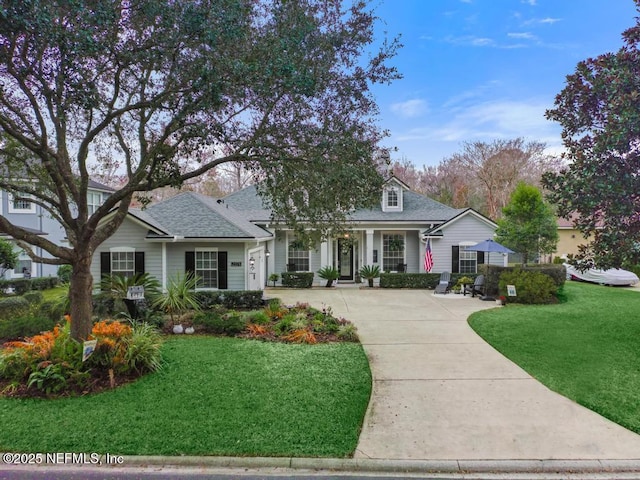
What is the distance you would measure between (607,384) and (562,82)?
18.1ft

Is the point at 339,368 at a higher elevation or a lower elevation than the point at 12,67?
lower

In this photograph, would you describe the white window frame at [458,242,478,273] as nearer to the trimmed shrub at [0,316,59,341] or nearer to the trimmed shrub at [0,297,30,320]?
the trimmed shrub at [0,316,59,341]

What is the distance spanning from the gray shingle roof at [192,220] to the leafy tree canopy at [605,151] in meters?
9.52

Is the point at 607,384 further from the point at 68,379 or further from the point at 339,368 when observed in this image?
the point at 68,379

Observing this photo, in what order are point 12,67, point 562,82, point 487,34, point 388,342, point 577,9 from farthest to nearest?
point 487,34 < point 577,9 < point 388,342 < point 562,82 < point 12,67

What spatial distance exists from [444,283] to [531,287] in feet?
11.9

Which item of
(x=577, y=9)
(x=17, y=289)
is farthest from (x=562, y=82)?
(x=17, y=289)

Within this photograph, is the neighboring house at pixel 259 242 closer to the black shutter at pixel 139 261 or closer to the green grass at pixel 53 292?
the black shutter at pixel 139 261

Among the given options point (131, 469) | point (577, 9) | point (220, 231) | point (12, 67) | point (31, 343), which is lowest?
point (131, 469)

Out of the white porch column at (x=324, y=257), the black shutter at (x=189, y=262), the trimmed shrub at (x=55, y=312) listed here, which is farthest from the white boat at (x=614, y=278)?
the trimmed shrub at (x=55, y=312)

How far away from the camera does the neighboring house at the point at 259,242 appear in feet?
42.2

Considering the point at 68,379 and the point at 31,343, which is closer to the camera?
the point at 68,379

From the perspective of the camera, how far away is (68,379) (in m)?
5.63

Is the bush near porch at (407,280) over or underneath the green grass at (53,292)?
over
